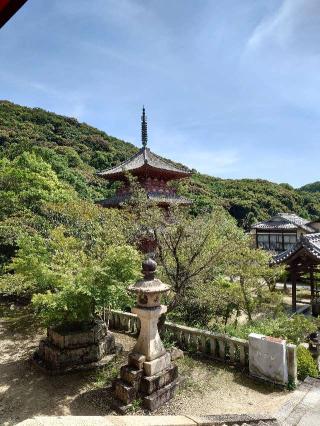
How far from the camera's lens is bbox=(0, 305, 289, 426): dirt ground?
→ 21.9 ft

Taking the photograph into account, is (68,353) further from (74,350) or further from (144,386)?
(144,386)

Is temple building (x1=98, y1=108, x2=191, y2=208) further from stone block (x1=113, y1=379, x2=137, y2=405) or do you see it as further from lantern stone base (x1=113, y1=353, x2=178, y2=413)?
stone block (x1=113, y1=379, x2=137, y2=405)

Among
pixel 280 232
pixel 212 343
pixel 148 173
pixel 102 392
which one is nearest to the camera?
pixel 102 392

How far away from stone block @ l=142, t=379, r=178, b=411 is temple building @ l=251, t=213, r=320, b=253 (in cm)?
2987

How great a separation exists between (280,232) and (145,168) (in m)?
22.1

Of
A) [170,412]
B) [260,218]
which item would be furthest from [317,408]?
[260,218]

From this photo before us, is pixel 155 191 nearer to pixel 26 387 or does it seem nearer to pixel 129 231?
pixel 129 231

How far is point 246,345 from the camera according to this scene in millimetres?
8500

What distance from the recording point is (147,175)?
20344 millimetres

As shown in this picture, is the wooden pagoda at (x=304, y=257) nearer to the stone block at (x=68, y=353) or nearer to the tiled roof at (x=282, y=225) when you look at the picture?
the stone block at (x=68, y=353)

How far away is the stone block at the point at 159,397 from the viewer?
663 cm

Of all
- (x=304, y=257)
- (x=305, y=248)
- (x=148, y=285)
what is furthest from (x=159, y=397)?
(x=304, y=257)

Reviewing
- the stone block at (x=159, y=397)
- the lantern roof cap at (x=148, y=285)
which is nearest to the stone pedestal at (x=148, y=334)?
the lantern roof cap at (x=148, y=285)

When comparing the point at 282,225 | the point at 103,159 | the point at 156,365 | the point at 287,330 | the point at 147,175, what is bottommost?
the point at 156,365
